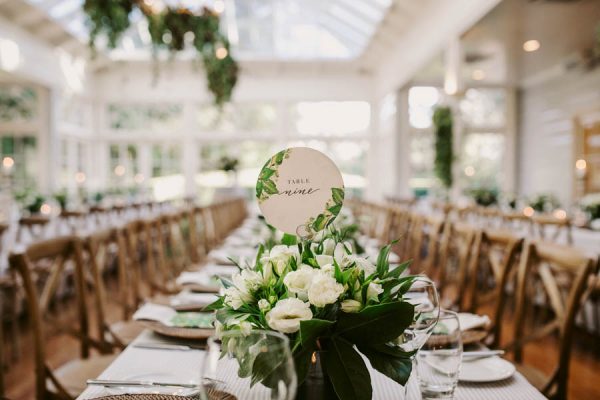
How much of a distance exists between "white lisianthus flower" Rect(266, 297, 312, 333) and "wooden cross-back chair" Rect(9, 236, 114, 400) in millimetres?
1054

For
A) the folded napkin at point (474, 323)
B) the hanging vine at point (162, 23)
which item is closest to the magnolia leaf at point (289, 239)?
the folded napkin at point (474, 323)

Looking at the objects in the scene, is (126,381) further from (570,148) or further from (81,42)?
(81,42)

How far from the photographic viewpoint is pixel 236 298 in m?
0.89

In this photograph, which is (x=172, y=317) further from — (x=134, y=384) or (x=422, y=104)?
(x=422, y=104)

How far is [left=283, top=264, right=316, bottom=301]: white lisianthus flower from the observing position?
2.76 feet

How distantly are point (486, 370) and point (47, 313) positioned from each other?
4.96ft

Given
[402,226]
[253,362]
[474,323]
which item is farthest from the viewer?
[402,226]

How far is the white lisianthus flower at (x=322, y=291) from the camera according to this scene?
0.80m

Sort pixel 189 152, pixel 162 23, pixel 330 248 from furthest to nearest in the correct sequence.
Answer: pixel 189 152
pixel 162 23
pixel 330 248

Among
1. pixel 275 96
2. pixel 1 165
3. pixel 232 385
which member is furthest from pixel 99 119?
pixel 232 385

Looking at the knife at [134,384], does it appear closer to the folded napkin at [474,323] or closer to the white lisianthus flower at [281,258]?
the white lisianthus flower at [281,258]

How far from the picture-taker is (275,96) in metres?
12.4

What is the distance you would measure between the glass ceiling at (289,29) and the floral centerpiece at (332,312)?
30.5 feet

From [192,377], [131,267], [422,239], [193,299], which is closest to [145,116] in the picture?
[422,239]
